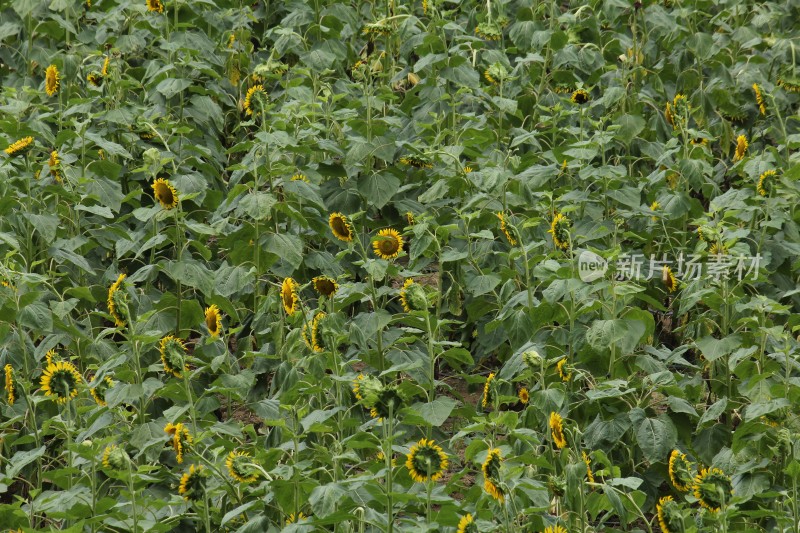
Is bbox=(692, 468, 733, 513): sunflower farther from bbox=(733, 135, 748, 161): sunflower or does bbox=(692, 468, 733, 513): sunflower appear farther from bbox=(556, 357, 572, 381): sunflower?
bbox=(733, 135, 748, 161): sunflower

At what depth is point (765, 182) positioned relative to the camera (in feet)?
13.9

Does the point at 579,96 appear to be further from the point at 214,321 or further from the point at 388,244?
the point at 214,321

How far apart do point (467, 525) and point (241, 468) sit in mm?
586

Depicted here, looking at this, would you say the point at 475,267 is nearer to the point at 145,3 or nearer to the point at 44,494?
the point at 44,494

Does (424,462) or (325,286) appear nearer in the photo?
(424,462)

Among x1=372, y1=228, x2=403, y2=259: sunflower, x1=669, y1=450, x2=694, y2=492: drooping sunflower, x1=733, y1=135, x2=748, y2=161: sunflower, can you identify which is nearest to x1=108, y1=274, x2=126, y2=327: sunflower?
x1=372, y1=228, x2=403, y2=259: sunflower

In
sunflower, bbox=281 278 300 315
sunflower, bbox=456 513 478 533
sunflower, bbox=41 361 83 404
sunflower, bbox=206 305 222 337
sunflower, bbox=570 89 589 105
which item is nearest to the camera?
sunflower, bbox=456 513 478 533

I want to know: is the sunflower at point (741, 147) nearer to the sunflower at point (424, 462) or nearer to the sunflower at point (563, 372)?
the sunflower at point (563, 372)

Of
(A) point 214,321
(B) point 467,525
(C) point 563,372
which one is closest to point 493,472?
(B) point 467,525

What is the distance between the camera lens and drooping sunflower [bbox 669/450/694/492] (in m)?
3.30

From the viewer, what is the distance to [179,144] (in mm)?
4988

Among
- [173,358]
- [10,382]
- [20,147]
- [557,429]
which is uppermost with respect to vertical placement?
[20,147]

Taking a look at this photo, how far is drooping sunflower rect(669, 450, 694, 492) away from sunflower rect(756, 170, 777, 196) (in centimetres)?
120

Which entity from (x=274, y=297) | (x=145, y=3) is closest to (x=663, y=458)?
(x=274, y=297)
